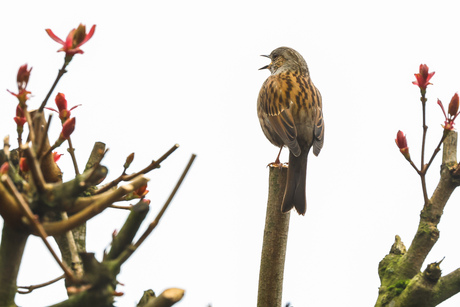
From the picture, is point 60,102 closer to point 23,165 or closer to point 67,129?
point 67,129

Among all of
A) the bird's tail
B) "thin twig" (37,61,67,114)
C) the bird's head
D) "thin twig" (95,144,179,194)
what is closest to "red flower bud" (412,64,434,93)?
"thin twig" (95,144,179,194)

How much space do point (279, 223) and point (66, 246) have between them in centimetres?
113

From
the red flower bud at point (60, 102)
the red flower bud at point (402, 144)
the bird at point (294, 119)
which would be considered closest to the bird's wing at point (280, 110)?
the bird at point (294, 119)

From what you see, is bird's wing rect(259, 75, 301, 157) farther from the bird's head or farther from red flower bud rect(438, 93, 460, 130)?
red flower bud rect(438, 93, 460, 130)

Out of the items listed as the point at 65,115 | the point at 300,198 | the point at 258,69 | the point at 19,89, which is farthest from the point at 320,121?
the point at 19,89

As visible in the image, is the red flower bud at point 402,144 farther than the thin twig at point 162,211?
Yes

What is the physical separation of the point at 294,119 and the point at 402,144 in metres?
2.57

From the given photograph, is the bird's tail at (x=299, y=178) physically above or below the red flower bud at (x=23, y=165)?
above

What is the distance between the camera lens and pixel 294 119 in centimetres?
549

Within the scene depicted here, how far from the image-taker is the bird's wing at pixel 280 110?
5297 millimetres

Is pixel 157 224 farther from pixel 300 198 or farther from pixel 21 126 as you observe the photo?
pixel 300 198

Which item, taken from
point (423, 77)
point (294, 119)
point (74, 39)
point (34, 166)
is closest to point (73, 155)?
point (74, 39)

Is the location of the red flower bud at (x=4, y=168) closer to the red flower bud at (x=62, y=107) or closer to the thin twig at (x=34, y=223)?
the thin twig at (x=34, y=223)

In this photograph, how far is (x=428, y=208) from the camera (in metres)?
2.90
